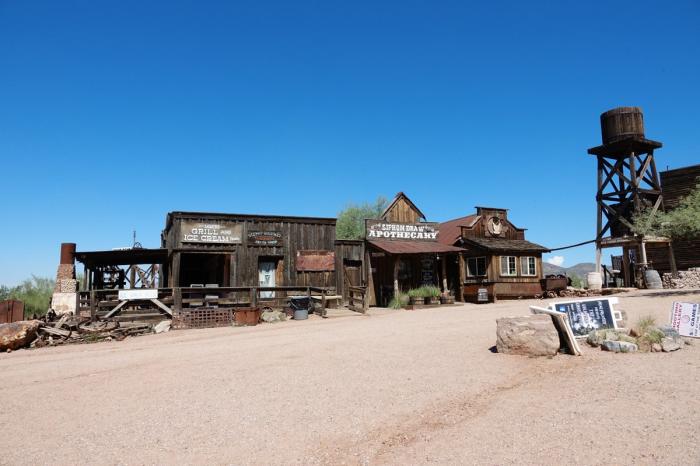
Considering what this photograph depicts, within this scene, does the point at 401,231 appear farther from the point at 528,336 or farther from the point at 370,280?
the point at 528,336

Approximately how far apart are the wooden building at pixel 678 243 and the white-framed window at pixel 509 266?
29.6 feet

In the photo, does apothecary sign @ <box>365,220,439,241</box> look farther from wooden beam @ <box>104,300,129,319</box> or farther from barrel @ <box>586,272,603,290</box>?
wooden beam @ <box>104,300,129,319</box>

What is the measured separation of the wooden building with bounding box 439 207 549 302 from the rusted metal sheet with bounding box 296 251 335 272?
269 inches

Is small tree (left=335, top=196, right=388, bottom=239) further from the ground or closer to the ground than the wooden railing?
further from the ground

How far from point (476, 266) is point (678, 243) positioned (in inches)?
530

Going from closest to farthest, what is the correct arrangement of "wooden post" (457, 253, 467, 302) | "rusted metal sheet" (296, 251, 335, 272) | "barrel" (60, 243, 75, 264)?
"barrel" (60, 243, 75, 264) → "rusted metal sheet" (296, 251, 335, 272) → "wooden post" (457, 253, 467, 302)

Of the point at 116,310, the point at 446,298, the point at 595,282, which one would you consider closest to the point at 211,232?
the point at 116,310

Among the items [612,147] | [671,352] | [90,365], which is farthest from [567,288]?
[90,365]

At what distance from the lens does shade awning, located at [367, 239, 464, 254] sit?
21.1 m

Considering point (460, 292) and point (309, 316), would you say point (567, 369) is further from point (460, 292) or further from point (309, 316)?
point (460, 292)

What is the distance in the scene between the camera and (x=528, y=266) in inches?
995

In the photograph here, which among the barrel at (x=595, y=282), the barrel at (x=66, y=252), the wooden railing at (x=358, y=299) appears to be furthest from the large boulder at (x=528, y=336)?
the barrel at (x=66, y=252)

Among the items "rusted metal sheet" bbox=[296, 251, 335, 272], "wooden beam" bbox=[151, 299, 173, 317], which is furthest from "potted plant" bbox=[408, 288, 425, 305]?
"wooden beam" bbox=[151, 299, 173, 317]

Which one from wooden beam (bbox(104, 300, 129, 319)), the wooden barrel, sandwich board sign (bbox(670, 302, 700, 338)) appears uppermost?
the wooden barrel
